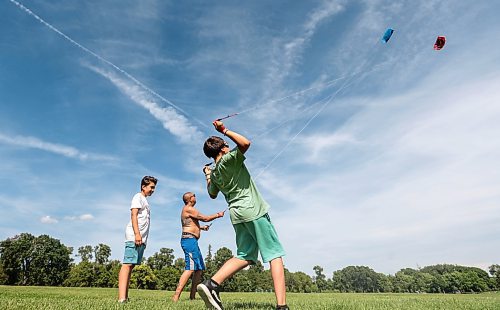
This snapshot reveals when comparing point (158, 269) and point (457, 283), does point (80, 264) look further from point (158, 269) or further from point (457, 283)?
point (457, 283)

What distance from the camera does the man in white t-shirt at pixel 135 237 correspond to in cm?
595

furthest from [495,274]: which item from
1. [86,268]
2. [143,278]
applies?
[86,268]

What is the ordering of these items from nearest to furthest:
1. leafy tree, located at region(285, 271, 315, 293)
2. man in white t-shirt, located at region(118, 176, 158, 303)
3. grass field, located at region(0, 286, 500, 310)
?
grass field, located at region(0, 286, 500, 310), man in white t-shirt, located at region(118, 176, 158, 303), leafy tree, located at region(285, 271, 315, 293)

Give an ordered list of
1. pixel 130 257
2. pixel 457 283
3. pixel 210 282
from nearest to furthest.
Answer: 1. pixel 210 282
2. pixel 130 257
3. pixel 457 283

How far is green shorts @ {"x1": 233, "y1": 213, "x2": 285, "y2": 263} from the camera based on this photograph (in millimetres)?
4234

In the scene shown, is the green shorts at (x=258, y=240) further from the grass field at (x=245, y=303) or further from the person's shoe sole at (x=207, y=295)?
the grass field at (x=245, y=303)

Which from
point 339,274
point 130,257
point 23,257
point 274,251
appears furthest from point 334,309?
point 339,274

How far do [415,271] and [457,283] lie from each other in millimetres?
24273

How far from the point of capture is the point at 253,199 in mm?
4418

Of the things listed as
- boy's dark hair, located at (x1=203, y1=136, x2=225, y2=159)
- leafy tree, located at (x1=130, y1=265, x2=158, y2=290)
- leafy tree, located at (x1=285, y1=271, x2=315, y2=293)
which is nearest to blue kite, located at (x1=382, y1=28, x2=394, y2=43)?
boy's dark hair, located at (x1=203, y1=136, x2=225, y2=159)

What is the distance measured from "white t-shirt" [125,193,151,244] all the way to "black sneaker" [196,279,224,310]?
2511 mm

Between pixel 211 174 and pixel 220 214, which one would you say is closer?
pixel 211 174

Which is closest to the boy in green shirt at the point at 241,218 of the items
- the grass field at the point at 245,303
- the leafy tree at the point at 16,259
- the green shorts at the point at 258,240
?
the green shorts at the point at 258,240

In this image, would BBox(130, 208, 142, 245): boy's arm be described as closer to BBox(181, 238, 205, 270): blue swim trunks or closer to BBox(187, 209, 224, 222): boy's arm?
BBox(181, 238, 205, 270): blue swim trunks
